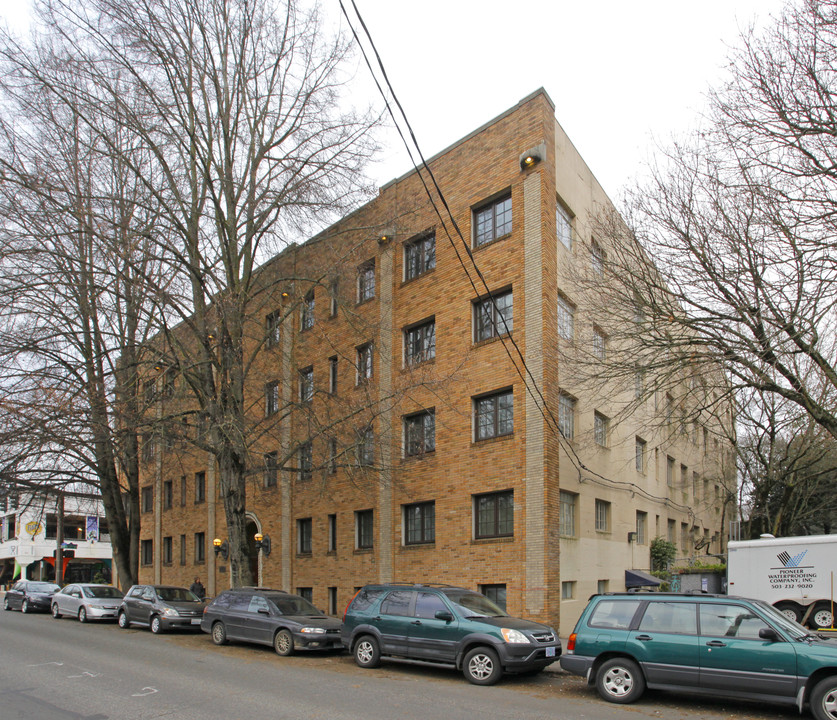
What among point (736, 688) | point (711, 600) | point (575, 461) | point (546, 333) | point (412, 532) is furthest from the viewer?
point (412, 532)

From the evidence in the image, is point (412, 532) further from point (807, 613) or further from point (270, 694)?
point (270, 694)

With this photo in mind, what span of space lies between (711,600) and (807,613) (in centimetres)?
956

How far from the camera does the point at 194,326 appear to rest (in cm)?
1947

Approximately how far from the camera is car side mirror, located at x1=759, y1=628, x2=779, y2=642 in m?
9.15

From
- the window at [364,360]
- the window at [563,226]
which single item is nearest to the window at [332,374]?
the window at [364,360]

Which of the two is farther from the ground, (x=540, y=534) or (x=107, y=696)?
(x=540, y=534)

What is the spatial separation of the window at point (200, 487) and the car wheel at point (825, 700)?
27.9 m

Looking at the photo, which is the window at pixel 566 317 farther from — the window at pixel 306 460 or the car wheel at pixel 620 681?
the car wheel at pixel 620 681

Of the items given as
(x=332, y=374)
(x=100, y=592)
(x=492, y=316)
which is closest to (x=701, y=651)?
(x=492, y=316)

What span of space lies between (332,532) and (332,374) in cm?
528

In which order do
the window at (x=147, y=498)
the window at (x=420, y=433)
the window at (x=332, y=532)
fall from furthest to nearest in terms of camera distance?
the window at (x=147, y=498)
the window at (x=332, y=532)
the window at (x=420, y=433)

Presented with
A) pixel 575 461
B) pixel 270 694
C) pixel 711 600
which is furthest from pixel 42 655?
pixel 575 461

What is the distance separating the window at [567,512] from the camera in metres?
19.2

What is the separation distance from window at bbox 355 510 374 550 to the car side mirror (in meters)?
14.8
